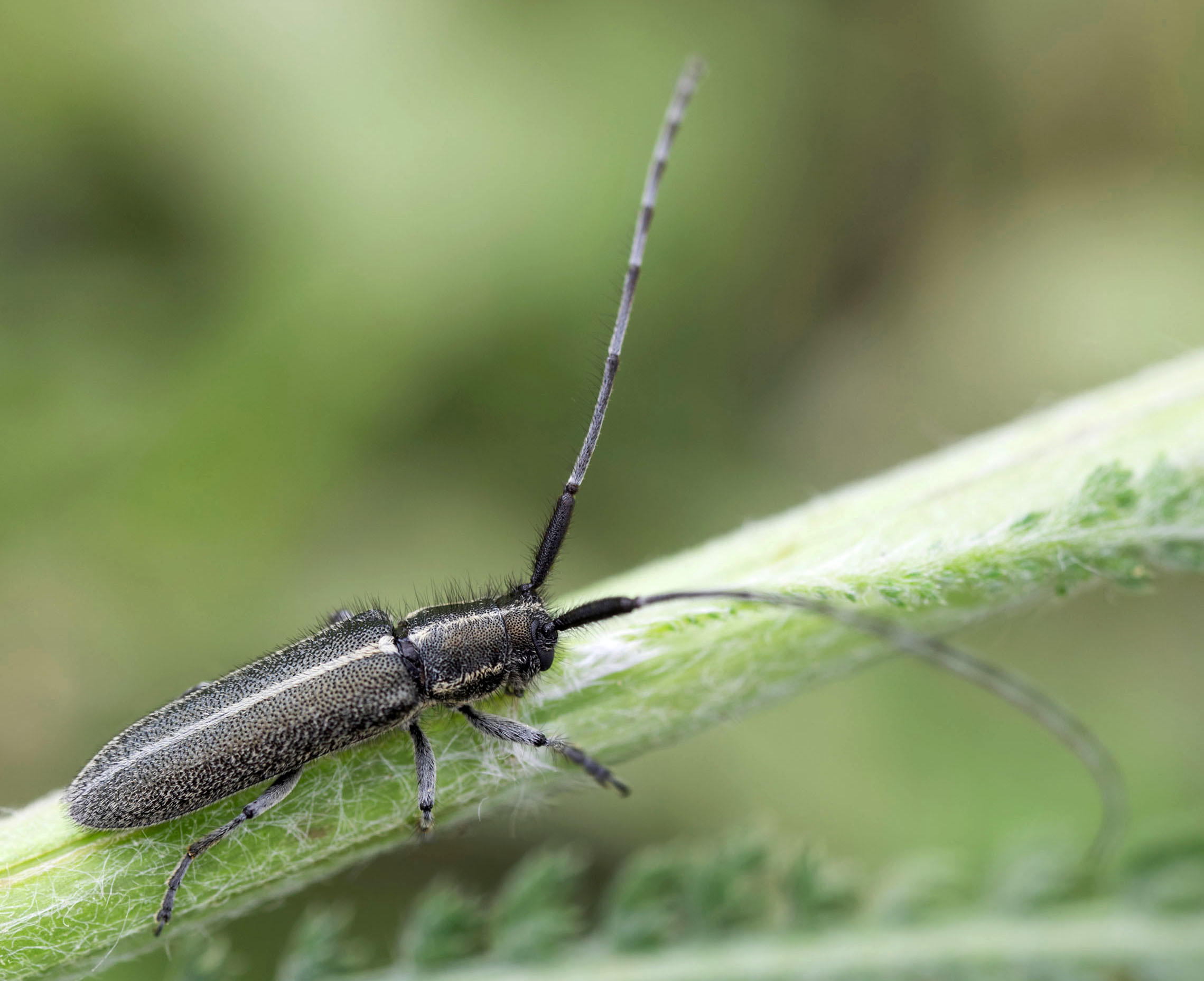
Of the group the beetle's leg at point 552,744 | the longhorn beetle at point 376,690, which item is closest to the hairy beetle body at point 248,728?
the longhorn beetle at point 376,690

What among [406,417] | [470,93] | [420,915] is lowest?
[420,915]

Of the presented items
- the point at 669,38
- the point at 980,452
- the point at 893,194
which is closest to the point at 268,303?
the point at 669,38

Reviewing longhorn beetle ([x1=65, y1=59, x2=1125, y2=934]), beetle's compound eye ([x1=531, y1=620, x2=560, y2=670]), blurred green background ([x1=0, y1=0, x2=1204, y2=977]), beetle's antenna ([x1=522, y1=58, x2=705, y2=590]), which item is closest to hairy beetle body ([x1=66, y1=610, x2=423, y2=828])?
longhorn beetle ([x1=65, y1=59, x2=1125, y2=934])

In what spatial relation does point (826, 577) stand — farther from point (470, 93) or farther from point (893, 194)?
point (893, 194)

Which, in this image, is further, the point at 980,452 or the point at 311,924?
the point at 980,452

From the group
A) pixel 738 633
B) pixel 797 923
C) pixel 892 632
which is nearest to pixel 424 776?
pixel 738 633

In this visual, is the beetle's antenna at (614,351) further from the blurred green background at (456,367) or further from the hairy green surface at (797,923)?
the hairy green surface at (797,923)

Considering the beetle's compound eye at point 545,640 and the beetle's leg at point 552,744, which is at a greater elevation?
the beetle's compound eye at point 545,640

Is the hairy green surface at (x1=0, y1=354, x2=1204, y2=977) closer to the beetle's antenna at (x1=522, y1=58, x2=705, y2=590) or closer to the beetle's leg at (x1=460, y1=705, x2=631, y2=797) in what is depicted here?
the beetle's leg at (x1=460, y1=705, x2=631, y2=797)
